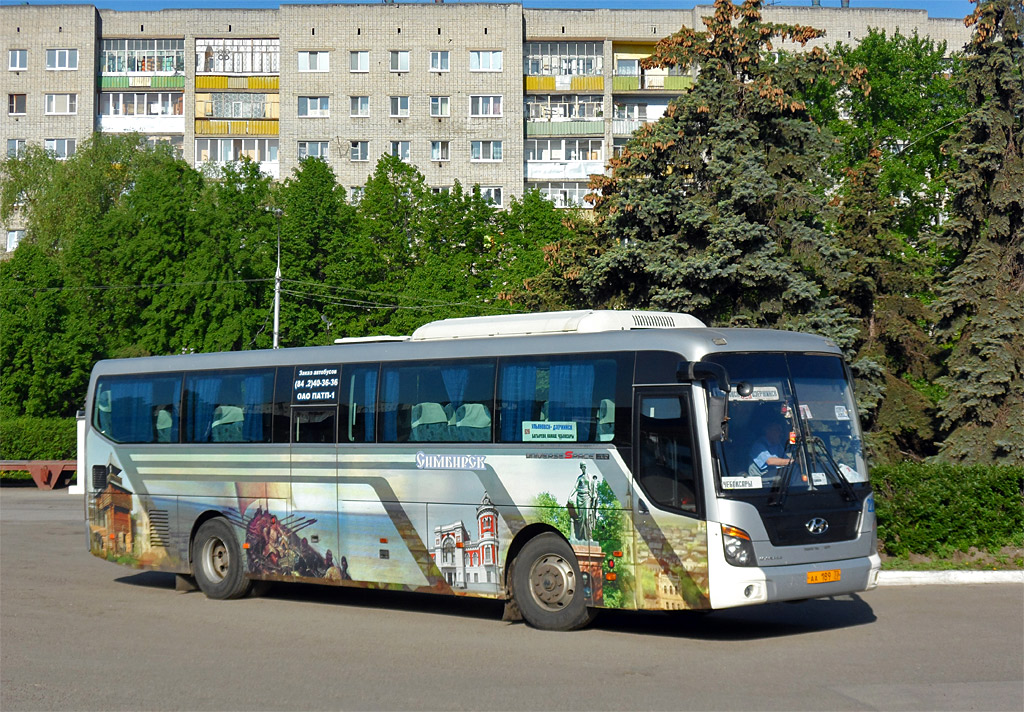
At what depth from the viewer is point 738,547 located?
11023 mm

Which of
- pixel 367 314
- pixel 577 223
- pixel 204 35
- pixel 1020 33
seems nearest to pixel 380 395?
pixel 577 223

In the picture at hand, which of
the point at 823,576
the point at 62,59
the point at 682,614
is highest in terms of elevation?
the point at 62,59

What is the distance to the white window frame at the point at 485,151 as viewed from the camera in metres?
64.6

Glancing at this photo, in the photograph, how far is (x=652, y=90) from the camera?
216 feet

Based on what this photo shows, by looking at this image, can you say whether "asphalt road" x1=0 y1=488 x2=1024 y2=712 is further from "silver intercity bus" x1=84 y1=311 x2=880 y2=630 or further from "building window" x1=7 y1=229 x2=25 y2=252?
"building window" x1=7 y1=229 x2=25 y2=252

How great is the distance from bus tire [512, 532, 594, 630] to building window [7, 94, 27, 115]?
6364cm

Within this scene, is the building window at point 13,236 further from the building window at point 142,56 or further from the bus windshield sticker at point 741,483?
the bus windshield sticker at point 741,483

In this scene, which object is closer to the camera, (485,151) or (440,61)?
(485,151)

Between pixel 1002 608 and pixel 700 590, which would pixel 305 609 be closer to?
pixel 700 590

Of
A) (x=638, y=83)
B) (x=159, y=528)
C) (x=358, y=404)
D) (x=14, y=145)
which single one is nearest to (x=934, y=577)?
(x=358, y=404)

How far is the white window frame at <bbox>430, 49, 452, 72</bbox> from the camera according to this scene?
64875mm

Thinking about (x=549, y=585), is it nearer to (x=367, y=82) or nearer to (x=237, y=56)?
(x=367, y=82)

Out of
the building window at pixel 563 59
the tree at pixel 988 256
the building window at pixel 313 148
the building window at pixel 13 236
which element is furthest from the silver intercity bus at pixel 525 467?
the building window at pixel 13 236

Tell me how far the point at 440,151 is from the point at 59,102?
2150 cm
